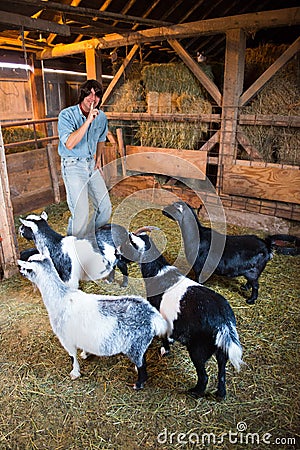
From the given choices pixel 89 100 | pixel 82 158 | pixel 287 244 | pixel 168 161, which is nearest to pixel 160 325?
pixel 82 158

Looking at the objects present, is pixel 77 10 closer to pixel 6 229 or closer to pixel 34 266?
pixel 6 229

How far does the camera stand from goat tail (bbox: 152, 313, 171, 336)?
232 cm

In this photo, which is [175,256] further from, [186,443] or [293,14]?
[293,14]

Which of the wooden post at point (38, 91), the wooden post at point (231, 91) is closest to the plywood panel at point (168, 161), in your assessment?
the wooden post at point (231, 91)

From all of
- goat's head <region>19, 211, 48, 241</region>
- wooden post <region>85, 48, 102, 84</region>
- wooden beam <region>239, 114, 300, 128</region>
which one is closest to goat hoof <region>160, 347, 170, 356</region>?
goat's head <region>19, 211, 48, 241</region>

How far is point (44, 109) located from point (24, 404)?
853cm

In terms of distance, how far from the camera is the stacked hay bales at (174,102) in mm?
5816

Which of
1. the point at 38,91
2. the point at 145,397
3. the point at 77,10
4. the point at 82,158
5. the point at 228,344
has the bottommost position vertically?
the point at 145,397

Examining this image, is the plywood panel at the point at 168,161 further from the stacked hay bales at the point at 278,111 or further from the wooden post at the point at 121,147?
the stacked hay bales at the point at 278,111

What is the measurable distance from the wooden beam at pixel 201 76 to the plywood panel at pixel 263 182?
1.21 metres

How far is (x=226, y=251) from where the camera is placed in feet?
11.1

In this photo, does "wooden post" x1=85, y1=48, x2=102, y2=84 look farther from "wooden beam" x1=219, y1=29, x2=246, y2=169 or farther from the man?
the man

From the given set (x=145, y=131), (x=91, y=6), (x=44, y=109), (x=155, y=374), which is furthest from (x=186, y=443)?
(x=44, y=109)

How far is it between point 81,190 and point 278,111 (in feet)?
10.5
